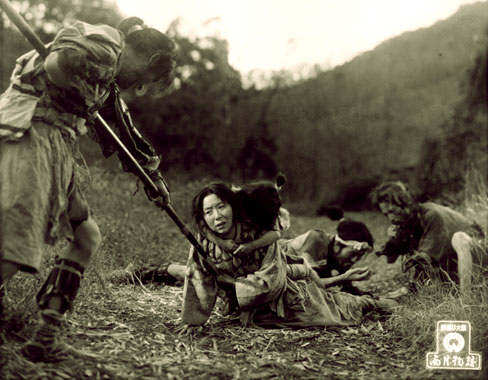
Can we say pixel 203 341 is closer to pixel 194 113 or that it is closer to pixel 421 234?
pixel 421 234

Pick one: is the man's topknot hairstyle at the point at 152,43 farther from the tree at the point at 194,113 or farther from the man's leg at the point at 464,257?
the tree at the point at 194,113

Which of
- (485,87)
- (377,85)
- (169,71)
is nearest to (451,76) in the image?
(377,85)

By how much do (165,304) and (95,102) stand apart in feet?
6.36

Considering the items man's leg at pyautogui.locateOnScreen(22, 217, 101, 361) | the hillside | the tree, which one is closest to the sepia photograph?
man's leg at pyautogui.locateOnScreen(22, 217, 101, 361)

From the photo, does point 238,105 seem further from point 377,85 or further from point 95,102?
point 95,102

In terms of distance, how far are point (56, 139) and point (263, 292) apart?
1605mm

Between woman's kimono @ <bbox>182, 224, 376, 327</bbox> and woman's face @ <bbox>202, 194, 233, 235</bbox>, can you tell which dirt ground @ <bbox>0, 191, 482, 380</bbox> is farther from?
woman's face @ <bbox>202, 194, 233, 235</bbox>

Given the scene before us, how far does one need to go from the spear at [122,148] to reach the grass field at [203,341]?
507 millimetres

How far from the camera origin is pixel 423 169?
9.23m

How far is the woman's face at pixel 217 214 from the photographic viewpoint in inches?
137

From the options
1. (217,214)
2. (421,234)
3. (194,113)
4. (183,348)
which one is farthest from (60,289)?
(194,113)

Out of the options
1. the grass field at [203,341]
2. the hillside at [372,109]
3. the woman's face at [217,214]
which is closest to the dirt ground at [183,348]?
the grass field at [203,341]

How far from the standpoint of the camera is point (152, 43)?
2.65m

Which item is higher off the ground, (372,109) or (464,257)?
(372,109)
